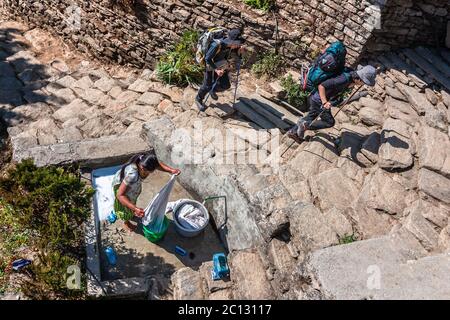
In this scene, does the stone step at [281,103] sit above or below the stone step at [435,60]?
below

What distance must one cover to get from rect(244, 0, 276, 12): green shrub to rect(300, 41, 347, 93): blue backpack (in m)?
2.49

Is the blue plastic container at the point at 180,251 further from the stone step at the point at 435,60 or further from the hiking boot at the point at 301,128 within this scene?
the stone step at the point at 435,60

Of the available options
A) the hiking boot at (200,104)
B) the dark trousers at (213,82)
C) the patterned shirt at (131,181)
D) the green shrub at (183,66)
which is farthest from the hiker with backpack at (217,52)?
the patterned shirt at (131,181)

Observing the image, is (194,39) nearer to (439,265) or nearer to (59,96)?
(59,96)

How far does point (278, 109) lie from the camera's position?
Answer: 738 centimetres

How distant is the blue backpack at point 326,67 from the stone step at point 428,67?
2.33 m

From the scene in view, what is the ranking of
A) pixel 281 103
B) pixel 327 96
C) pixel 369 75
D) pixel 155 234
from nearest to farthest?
pixel 369 75, pixel 155 234, pixel 327 96, pixel 281 103

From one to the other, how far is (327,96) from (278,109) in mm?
1417

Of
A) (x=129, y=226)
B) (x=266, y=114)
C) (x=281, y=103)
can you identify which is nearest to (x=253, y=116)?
(x=266, y=114)

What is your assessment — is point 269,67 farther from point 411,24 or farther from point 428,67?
point 428,67

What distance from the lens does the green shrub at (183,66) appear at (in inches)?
315

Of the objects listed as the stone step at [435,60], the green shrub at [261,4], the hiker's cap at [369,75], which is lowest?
the green shrub at [261,4]

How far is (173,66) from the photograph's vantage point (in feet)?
27.0

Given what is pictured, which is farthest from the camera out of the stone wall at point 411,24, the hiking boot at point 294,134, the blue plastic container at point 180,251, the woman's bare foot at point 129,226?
the stone wall at point 411,24
